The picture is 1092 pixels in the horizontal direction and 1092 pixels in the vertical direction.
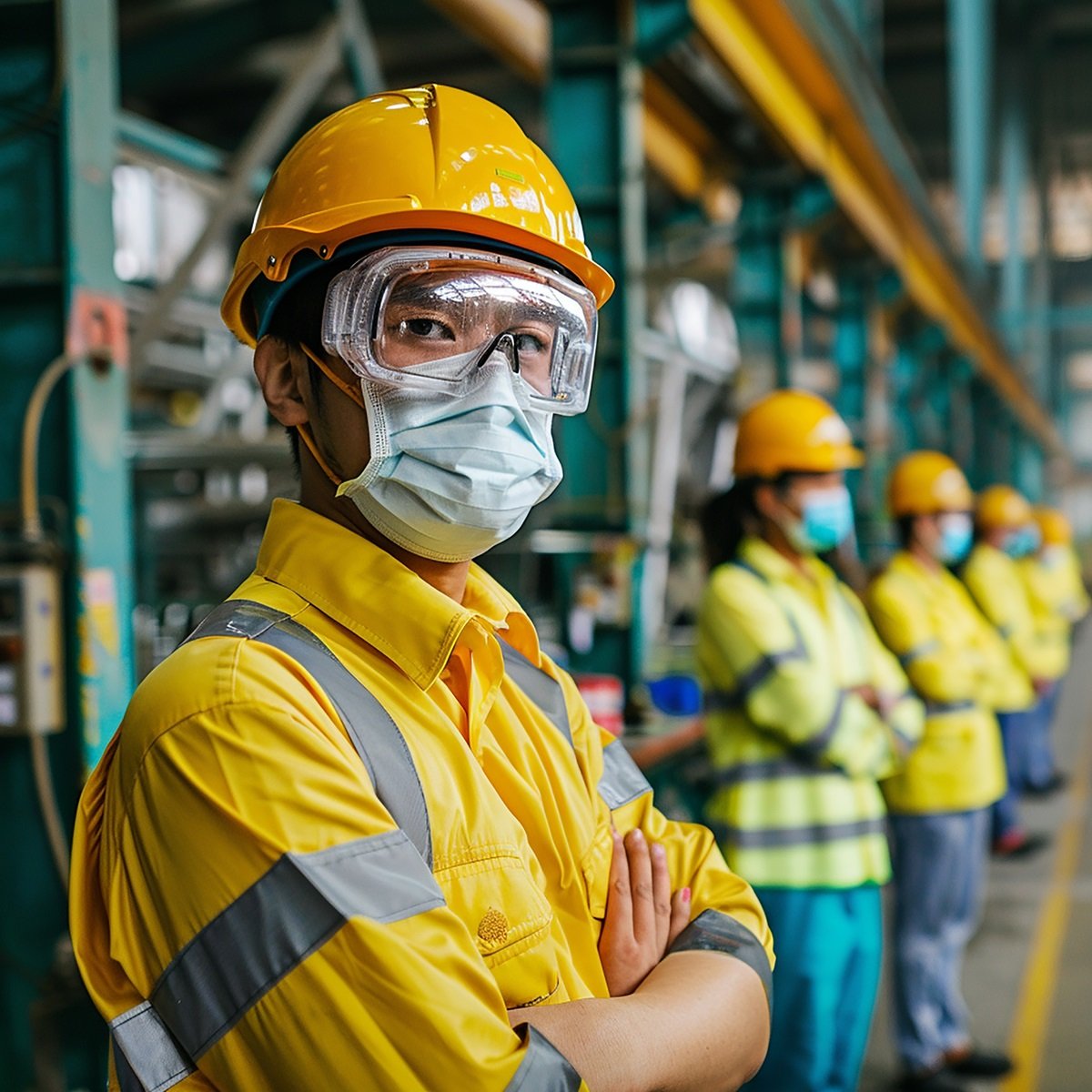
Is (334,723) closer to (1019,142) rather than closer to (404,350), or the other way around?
(404,350)

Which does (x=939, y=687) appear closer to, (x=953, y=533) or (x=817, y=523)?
(x=817, y=523)

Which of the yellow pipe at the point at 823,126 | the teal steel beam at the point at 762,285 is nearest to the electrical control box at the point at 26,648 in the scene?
the yellow pipe at the point at 823,126

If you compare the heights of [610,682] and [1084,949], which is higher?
[610,682]

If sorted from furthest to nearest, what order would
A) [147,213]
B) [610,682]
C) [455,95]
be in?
1. [147,213]
2. [610,682]
3. [455,95]

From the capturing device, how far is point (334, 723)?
126 cm

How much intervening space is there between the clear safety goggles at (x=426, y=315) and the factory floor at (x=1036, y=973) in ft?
12.9

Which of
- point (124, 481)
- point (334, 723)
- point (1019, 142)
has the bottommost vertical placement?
point (334, 723)

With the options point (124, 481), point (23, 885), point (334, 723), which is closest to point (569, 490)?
point (124, 481)

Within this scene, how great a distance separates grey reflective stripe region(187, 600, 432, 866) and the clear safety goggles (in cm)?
32

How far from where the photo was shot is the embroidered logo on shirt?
1303 millimetres

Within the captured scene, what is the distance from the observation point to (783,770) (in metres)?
3.40

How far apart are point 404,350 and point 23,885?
175 centimetres

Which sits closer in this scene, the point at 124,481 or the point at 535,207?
the point at 535,207

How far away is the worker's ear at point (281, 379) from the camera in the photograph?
1.49 metres
